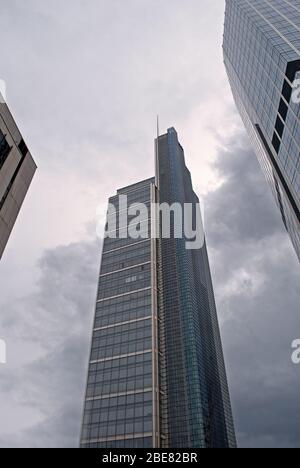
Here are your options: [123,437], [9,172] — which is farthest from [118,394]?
[9,172]

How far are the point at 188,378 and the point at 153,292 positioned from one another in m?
57.4

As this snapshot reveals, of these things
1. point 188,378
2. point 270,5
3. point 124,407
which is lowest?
point 124,407

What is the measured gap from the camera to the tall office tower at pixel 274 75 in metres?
70.4

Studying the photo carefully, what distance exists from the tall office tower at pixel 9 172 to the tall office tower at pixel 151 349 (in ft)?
227

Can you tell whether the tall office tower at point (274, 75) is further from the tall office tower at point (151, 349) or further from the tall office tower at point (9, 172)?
the tall office tower at point (9, 172)

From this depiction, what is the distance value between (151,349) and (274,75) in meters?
70.5

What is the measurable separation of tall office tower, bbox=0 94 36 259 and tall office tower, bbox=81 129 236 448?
69.1 meters

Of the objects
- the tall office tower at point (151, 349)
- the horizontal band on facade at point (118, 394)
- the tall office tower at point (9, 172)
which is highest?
the tall office tower at point (151, 349)

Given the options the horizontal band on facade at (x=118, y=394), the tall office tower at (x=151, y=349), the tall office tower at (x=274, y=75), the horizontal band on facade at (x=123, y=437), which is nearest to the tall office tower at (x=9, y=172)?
the tall office tower at (x=274, y=75)

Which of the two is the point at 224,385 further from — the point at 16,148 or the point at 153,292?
the point at 16,148

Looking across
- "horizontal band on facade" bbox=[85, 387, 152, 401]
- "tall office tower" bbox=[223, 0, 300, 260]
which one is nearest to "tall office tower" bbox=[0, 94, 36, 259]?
"tall office tower" bbox=[223, 0, 300, 260]

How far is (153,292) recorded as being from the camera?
107188mm

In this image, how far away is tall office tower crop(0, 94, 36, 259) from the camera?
28.1 metres
